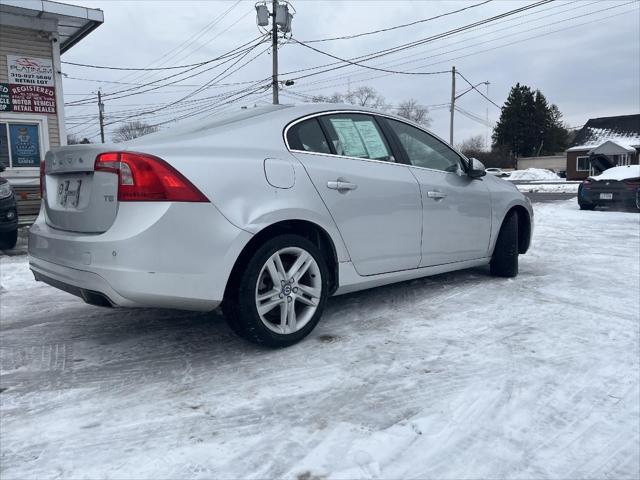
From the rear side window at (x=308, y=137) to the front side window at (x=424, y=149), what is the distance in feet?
2.57

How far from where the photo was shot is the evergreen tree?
66000 millimetres

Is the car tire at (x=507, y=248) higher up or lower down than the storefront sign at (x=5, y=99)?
lower down

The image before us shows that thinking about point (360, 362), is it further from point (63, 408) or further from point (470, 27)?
point (470, 27)

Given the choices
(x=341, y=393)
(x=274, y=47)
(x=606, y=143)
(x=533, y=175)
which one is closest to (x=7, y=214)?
(x=341, y=393)

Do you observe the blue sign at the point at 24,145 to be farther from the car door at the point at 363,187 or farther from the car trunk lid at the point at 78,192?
the car door at the point at 363,187

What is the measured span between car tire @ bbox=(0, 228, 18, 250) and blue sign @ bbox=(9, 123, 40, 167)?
4.85 meters

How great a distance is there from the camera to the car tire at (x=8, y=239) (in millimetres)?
7477

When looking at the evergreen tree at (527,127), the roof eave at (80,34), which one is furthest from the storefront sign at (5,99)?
the evergreen tree at (527,127)

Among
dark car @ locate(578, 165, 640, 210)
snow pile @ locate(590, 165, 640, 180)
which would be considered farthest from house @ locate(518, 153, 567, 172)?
dark car @ locate(578, 165, 640, 210)

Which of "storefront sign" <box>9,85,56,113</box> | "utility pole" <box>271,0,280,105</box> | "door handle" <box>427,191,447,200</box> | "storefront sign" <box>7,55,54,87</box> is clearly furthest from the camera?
"utility pole" <box>271,0,280,105</box>

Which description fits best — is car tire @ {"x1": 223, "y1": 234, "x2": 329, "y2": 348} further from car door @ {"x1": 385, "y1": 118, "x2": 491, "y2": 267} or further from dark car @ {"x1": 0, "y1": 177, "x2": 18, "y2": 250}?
dark car @ {"x1": 0, "y1": 177, "x2": 18, "y2": 250}

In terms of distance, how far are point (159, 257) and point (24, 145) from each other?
11384mm

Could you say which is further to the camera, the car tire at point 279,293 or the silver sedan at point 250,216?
the car tire at point 279,293

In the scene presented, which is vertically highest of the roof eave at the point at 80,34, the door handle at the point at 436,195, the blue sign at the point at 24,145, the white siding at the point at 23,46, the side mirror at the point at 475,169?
the roof eave at the point at 80,34
